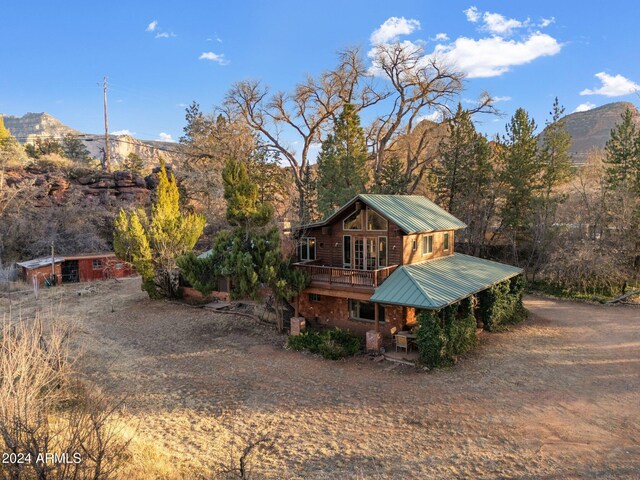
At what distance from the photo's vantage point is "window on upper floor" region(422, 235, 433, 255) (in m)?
18.5

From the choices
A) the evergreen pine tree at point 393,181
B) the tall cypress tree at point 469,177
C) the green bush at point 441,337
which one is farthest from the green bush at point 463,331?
the evergreen pine tree at point 393,181

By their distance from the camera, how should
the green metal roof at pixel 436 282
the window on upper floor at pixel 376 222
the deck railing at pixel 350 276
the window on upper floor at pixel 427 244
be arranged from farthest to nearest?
the window on upper floor at pixel 427 244, the window on upper floor at pixel 376 222, the deck railing at pixel 350 276, the green metal roof at pixel 436 282

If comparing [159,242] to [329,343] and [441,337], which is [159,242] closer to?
[329,343]

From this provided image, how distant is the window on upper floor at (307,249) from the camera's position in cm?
1927

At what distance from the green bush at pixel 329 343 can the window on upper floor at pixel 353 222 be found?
4.69 m

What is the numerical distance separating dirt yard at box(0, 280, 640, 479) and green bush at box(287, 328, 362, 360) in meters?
0.49

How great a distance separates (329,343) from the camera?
1580 cm

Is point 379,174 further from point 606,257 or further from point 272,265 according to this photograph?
point 272,265

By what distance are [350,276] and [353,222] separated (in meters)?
2.92

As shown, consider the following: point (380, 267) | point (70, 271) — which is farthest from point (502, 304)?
point (70, 271)

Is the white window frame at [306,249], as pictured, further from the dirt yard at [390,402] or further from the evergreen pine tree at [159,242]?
the evergreen pine tree at [159,242]

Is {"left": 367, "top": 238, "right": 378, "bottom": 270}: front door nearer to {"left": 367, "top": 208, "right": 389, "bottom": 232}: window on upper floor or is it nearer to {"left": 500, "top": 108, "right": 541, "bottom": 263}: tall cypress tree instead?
{"left": 367, "top": 208, "right": 389, "bottom": 232}: window on upper floor

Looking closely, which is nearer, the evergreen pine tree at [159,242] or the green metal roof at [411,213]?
the green metal roof at [411,213]

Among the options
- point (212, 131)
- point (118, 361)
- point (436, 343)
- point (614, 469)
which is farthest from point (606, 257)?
point (212, 131)
